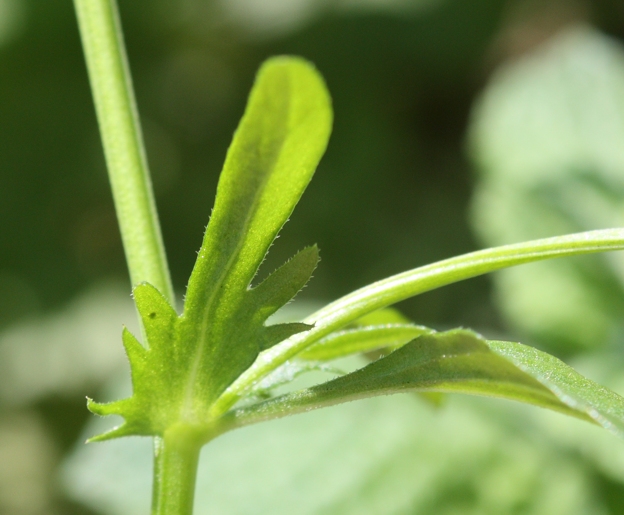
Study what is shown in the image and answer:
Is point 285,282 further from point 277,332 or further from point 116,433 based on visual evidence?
point 116,433

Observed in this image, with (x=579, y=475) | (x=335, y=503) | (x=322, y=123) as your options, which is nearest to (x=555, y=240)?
(x=322, y=123)

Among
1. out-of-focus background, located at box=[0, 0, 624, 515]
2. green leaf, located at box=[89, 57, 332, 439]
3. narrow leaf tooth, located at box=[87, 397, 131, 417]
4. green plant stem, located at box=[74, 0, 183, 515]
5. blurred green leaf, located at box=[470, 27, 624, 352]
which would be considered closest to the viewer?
green leaf, located at box=[89, 57, 332, 439]

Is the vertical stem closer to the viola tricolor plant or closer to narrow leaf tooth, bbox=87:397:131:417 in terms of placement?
the viola tricolor plant

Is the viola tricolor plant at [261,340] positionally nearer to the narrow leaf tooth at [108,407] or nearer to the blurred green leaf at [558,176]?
the narrow leaf tooth at [108,407]

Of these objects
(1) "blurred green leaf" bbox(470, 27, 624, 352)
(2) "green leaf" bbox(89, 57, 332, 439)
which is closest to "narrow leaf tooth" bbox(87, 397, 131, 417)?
(2) "green leaf" bbox(89, 57, 332, 439)

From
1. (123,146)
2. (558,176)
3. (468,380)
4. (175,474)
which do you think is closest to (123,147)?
(123,146)

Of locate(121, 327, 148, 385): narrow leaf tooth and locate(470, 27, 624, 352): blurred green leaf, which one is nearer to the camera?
locate(121, 327, 148, 385): narrow leaf tooth

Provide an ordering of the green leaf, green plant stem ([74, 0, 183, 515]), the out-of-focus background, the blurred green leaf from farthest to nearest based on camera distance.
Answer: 1. the out-of-focus background
2. the blurred green leaf
3. green plant stem ([74, 0, 183, 515])
4. the green leaf

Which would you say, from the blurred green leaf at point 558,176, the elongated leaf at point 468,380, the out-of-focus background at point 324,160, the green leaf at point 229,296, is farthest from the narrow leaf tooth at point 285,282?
the out-of-focus background at point 324,160

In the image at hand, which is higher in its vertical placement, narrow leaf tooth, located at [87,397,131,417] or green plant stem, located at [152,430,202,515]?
narrow leaf tooth, located at [87,397,131,417]
